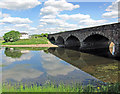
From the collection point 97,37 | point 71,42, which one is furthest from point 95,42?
point 71,42

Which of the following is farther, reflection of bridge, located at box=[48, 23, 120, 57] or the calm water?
reflection of bridge, located at box=[48, 23, 120, 57]

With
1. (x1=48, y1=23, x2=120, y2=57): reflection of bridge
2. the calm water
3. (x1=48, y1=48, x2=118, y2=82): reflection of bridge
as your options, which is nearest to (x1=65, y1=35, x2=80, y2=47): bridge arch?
(x1=48, y1=23, x2=120, y2=57): reflection of bridge

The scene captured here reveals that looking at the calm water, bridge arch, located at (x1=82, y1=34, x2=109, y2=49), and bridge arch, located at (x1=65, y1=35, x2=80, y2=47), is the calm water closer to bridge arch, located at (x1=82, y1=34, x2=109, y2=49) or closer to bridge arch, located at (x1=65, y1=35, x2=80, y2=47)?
bridge arch, located at (x1=82, y1=34, x2=109, y2=49)

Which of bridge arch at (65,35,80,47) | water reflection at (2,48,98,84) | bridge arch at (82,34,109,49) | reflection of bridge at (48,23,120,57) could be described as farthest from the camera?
bridge arch at (65,35,80,47)

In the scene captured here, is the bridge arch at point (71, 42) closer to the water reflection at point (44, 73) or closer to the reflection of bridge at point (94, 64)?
the reflection of bridge at point (94, 64)

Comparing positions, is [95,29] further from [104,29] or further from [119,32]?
[119,32]

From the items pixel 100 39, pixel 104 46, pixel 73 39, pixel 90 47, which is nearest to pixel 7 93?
pixel 90 47

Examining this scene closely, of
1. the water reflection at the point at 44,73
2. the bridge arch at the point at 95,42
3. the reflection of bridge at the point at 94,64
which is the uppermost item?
the bridge arch at the point at 95,42

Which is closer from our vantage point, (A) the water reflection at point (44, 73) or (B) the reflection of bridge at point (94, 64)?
(A) the water reflection at point (44, 73)

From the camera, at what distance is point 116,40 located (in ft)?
69.3

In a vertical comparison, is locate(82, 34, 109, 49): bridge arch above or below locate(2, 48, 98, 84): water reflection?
above

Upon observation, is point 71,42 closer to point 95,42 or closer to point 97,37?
point 95,42

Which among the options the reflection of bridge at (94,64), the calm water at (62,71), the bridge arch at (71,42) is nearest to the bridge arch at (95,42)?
the bridge arch at (71,42)

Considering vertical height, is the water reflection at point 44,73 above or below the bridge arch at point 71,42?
below
